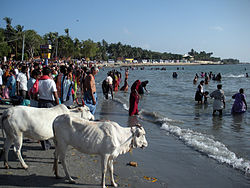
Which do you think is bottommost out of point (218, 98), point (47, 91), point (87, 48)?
point (218, 98)

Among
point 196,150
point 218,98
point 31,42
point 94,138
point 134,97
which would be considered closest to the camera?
point 94,138

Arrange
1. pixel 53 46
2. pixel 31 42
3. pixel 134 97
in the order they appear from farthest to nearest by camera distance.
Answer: pixel 53 46
pixel 31 42
pixel 134 97

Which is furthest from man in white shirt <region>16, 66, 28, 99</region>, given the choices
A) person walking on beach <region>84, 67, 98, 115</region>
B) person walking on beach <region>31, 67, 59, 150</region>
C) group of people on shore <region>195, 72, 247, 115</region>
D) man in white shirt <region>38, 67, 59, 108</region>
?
group of people on shore <region>195, 72, 247, 115</region>

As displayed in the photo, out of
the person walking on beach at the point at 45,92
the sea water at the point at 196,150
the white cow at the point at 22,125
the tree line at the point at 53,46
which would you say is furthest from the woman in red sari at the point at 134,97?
the tree line at the point at 53,46

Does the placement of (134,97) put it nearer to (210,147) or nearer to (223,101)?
(223,101)

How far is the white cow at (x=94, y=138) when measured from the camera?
4.34m

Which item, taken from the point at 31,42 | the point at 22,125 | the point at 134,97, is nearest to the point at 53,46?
the point at 31,42

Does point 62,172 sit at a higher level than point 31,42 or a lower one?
lower

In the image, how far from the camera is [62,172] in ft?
16.6

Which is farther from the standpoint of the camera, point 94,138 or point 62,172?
point 62,172

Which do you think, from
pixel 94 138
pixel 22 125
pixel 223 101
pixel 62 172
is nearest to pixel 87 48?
pixel 223 101

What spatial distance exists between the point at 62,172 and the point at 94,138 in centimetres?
131

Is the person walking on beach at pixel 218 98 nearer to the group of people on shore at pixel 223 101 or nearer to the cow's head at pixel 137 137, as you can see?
the group of people on shore at pixel 223 101

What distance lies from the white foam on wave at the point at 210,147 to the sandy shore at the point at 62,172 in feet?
8.29
